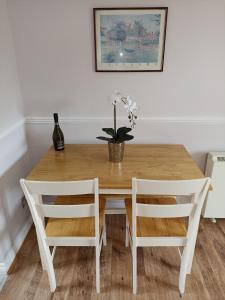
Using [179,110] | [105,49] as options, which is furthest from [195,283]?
[105,49]

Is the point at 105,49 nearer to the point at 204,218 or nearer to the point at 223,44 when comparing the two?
the point at 223,44

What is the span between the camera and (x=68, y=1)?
173cm

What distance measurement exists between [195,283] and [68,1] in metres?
2.32

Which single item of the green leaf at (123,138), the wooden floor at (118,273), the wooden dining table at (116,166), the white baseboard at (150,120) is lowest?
the wooden floor at (118,273)

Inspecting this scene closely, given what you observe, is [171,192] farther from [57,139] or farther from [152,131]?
[57,139]

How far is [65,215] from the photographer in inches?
49.8

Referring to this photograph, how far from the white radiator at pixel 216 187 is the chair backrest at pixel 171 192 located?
2.67 feet

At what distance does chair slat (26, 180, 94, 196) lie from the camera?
1157 millimetres

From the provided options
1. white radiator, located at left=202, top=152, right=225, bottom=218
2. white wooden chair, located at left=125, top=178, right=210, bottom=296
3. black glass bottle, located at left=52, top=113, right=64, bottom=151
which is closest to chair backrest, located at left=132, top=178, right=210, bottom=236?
white wooden chair, located at left=125, top=178, right=210, bottom=296

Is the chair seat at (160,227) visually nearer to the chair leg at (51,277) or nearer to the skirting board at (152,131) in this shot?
the chair leg at (51,277)

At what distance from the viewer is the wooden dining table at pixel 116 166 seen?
1455mm

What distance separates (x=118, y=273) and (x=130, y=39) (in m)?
1.84

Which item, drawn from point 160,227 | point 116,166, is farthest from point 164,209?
point 116,166

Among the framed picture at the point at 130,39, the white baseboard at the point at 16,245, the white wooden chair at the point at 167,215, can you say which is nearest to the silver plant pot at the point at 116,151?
the white wooden chair at the point at 167,215
